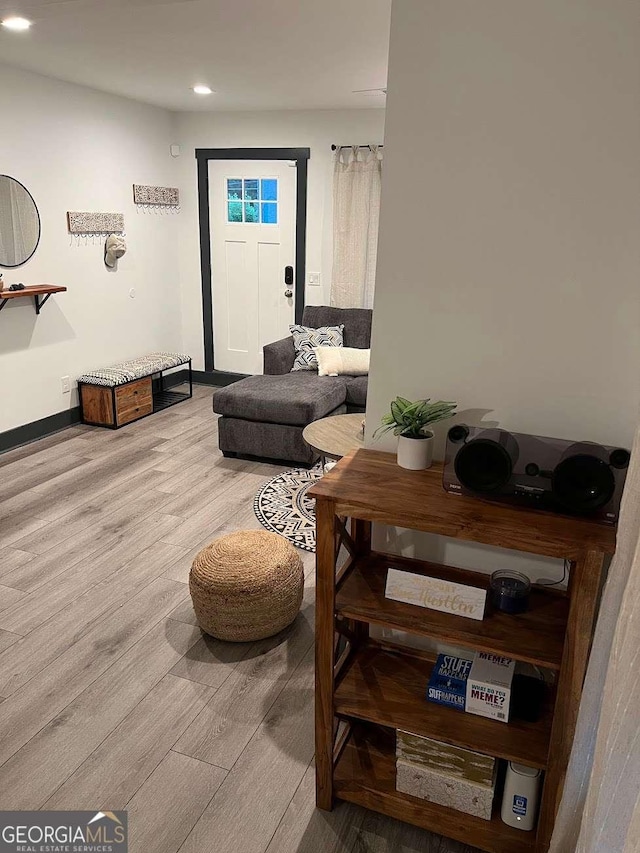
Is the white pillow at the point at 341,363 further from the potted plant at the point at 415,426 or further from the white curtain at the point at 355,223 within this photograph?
the potted plant at the point at 415,426

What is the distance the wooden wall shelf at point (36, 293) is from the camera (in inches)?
163

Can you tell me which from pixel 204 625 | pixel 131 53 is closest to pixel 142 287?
pixel 131 53

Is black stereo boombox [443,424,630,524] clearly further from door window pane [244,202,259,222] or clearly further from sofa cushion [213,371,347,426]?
door window pane [244,202,259,222]

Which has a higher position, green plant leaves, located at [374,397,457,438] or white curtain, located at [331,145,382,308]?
white curtain, located at [331,145,382,308]

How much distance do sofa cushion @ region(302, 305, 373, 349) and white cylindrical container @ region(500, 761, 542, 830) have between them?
390cm

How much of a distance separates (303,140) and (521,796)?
515 cm

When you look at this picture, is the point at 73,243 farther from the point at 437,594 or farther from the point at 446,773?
the point at 446,773

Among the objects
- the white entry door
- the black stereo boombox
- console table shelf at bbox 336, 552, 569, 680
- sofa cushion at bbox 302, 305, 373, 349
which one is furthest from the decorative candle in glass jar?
the white entry door

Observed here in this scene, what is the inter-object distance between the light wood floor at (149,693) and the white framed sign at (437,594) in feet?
2.27

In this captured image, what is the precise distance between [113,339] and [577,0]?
461cm

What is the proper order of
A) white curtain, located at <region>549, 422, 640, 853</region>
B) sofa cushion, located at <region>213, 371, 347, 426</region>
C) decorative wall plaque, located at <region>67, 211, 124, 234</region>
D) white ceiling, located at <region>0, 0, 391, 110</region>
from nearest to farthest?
white curtain, located at <region>549, 422, 640, 853</region>
white ceiling, located at <region>0, 0, 391, 110</region>
sofa cushion, located at <region>213, 371, 347, 426</region>
decorative wall plaque, located at <region>67, 211, 124, 234</region>

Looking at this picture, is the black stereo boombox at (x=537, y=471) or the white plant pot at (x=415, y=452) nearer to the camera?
the black stereo boombox at (x=537, y=471)

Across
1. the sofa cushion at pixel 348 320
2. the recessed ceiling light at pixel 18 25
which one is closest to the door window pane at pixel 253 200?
the sofa cushion at pixel 348 320

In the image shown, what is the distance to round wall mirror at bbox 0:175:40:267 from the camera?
4.22m
